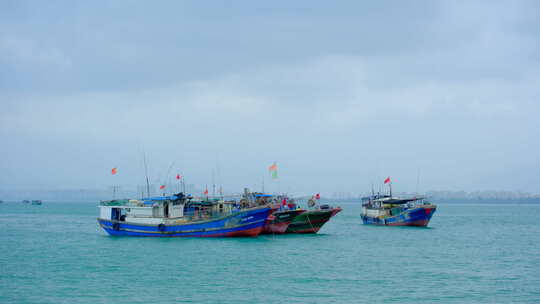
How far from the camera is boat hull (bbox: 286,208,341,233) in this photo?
4634cm

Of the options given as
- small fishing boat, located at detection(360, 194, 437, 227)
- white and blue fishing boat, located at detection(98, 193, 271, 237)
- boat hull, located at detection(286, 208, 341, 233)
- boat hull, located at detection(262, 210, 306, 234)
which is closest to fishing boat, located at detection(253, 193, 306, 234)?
boat hull, located at detection(262, 210, 306, 234)

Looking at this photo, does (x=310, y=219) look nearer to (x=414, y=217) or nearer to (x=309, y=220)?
(x=309, y=220)

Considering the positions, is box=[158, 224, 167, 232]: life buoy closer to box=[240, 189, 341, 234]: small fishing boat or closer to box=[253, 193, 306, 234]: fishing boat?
box=[240, 189, 341, 234]: small fishing boat

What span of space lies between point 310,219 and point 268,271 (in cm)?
1948

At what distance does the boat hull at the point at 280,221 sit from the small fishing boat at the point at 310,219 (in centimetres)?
78

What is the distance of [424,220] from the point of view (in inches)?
2221

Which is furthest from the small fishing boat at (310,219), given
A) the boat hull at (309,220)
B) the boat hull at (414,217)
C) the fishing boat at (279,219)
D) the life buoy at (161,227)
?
the boat hull at (414,217)

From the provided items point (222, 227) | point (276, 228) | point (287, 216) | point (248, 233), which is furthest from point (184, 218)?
point (287, 216)

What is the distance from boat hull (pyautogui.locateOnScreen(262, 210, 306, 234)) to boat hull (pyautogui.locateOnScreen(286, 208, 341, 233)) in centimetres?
80

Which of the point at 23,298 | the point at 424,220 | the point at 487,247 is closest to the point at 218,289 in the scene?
the point at 23,298

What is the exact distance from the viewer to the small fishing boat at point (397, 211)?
55.7 metres

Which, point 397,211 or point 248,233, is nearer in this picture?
point 248,233

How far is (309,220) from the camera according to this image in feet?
154

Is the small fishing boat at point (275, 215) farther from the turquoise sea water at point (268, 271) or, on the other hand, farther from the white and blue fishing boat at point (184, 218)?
the white and blue fishing boat at point (184, 218)
